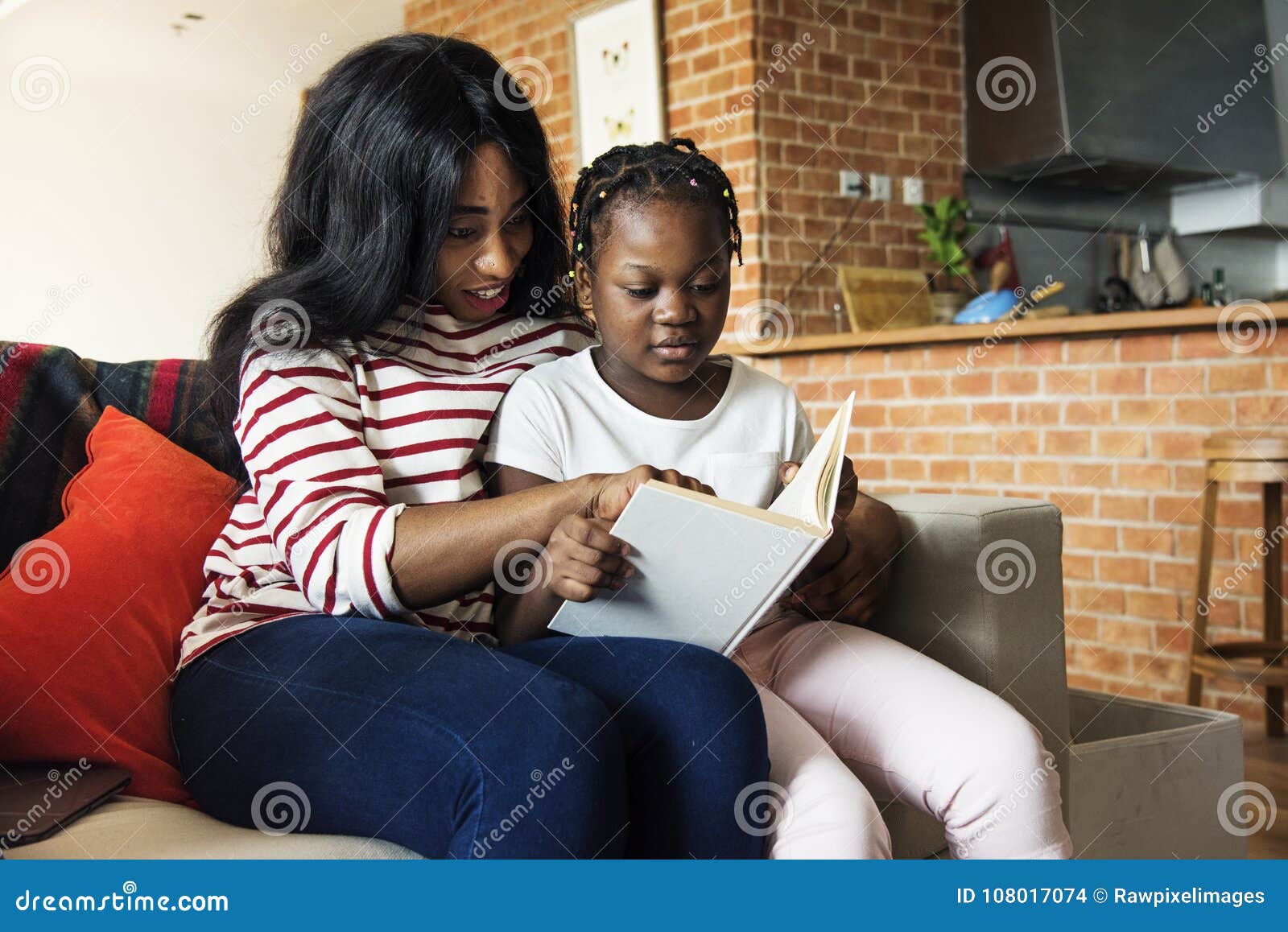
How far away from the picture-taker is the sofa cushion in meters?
0.98

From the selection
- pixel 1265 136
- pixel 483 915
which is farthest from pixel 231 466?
pixel 1265 136

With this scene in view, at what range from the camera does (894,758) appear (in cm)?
116

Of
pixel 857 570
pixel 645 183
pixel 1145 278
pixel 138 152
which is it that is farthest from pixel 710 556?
pixel 138 152

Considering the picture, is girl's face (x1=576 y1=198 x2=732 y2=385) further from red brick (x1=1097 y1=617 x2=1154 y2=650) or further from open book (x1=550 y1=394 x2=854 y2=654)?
red brick (x1=1097 y1=617 x2=1154 y2=650)

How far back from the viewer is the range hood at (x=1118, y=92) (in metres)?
4.03

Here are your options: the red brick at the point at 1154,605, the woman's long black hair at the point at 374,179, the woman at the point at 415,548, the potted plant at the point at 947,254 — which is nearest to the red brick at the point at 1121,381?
the red brick at the point at 1154,605

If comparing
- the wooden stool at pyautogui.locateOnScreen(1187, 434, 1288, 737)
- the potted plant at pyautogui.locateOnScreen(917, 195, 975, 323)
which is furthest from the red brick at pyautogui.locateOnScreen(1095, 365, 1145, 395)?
the potted plant at pyautogui.locateOnScreen(917, 195, 975, 323)

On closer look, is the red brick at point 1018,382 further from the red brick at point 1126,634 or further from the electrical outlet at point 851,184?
the electrical outlet at point 851,184

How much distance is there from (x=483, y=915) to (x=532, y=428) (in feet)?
1.73

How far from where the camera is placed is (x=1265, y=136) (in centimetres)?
439

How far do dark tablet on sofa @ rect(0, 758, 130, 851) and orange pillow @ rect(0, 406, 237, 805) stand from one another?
2cm

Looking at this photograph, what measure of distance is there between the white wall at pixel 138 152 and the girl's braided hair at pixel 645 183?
12.4 feet

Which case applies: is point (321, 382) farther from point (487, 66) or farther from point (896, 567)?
point (896, 567)

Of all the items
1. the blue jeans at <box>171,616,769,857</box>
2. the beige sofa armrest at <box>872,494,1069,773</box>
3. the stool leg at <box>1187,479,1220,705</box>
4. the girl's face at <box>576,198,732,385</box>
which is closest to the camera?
the blue jeans at <box>171,616,769,857</box>
